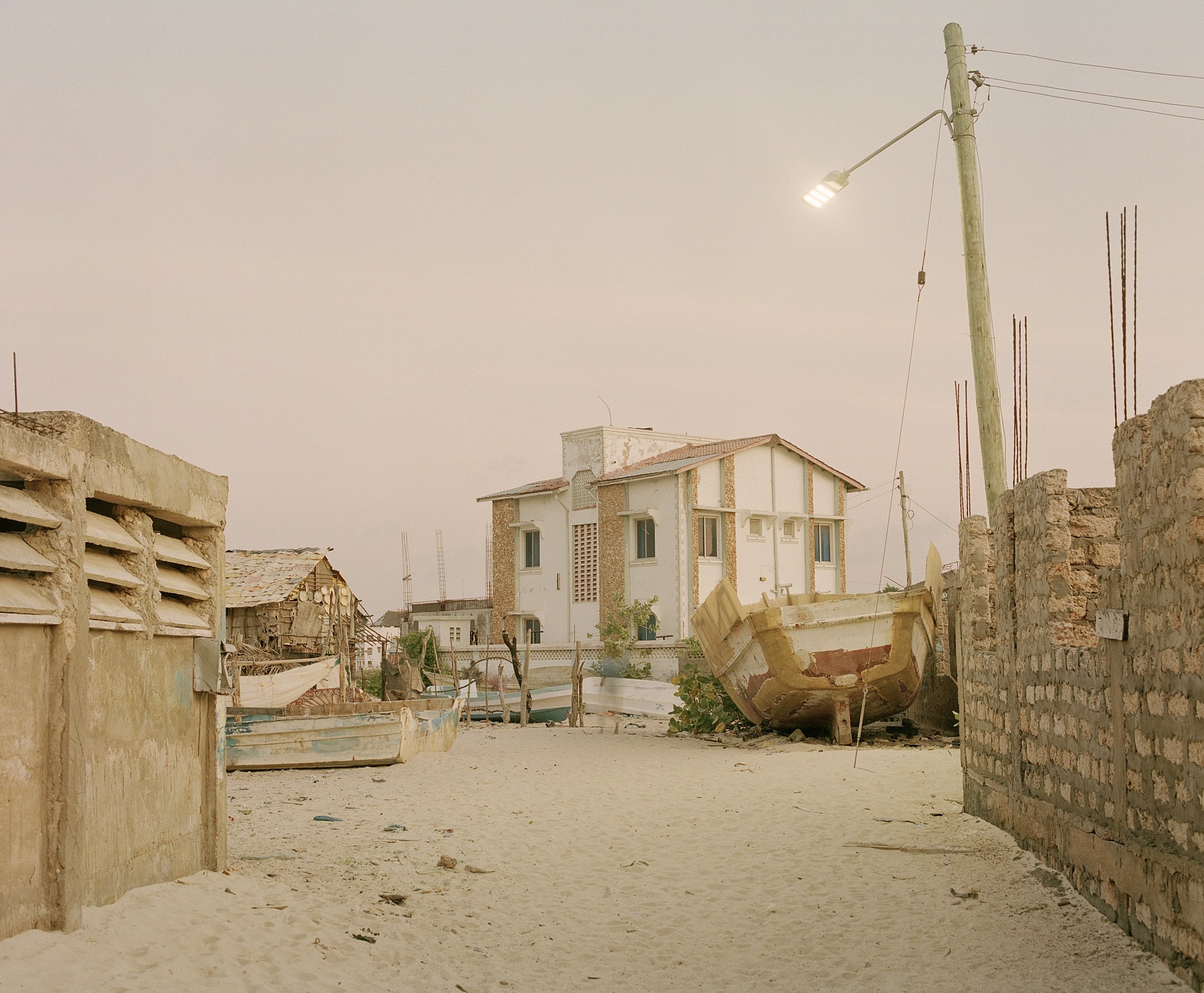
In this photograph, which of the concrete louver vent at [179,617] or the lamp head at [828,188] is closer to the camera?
the concrete louver vent at [179,617]

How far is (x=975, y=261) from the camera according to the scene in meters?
11.5

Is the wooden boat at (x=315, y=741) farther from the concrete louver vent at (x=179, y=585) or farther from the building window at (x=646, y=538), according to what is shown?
the building window at (x=646, y=538)

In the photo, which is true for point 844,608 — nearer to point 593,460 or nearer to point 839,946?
point 839,946

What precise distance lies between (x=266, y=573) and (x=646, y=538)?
38.6 ft

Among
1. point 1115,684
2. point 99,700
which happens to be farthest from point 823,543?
point 99,700

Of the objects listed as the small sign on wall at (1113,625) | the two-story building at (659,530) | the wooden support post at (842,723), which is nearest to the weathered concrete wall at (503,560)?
the two-story building at (659,530)

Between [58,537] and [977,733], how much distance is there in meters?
7.48

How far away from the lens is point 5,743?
507 cm

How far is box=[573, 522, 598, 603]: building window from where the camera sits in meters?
36.9

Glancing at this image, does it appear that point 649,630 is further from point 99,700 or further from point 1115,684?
point 99,700

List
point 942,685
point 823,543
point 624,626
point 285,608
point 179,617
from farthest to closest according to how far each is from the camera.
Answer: point 823,543, point 624,626, point 285,608, point 942,685, point 179,617

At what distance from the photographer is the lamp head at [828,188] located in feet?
41.2

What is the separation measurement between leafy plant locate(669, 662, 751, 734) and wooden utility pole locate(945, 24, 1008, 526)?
9750 mm

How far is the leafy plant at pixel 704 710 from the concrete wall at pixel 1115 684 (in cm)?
1076
